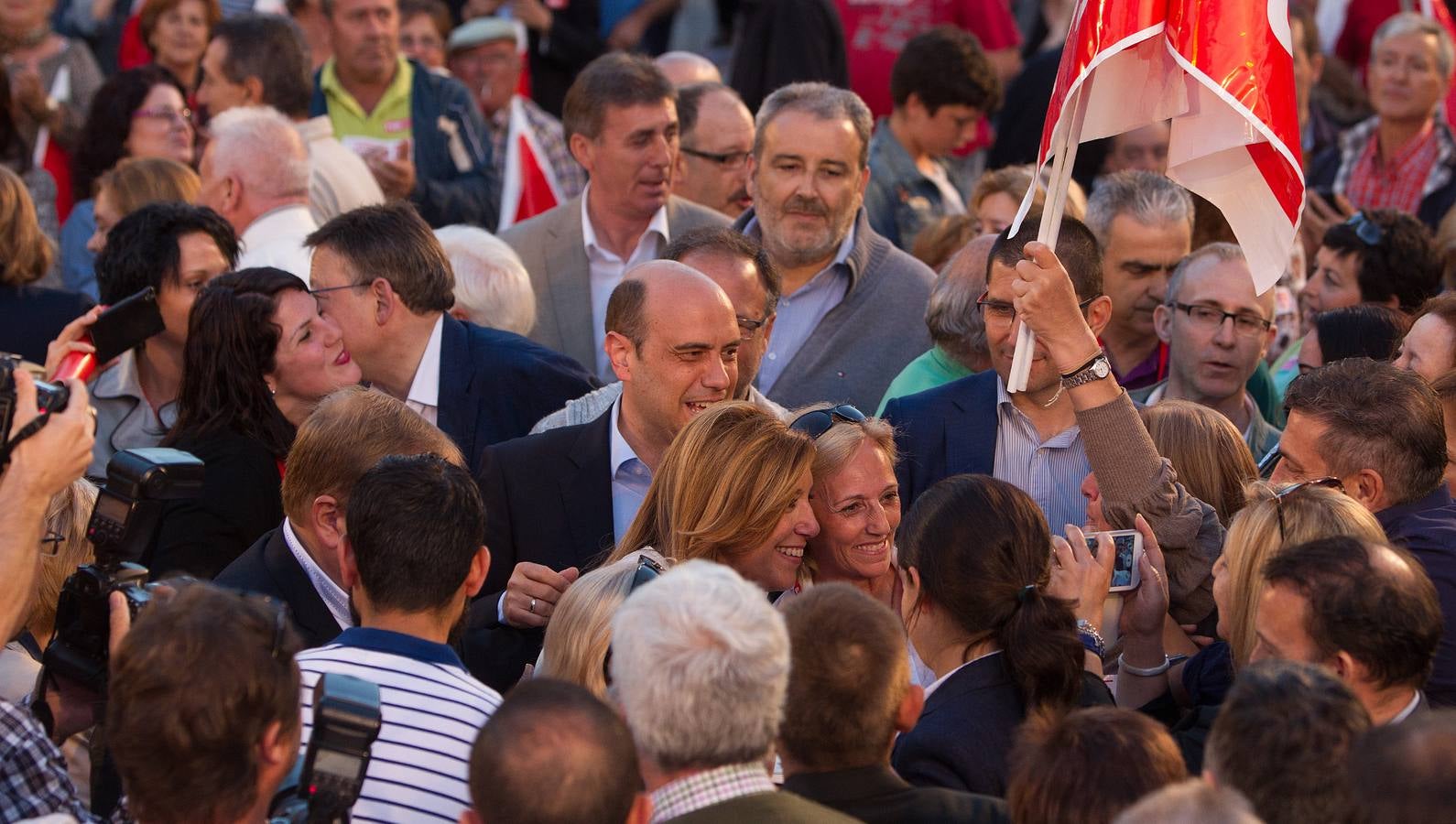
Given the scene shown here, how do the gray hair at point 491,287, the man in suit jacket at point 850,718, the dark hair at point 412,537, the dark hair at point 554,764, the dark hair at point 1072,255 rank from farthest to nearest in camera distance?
the gray hair at point 491,287 < the dark hair at point 1072,255 < the dark hair at point 412,537 < the man in suit jacket at point 850,718 < the dark hair at point 554,764

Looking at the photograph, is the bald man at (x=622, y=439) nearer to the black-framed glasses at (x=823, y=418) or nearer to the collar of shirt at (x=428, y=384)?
the black-framed glasses at (x=823, y=418)

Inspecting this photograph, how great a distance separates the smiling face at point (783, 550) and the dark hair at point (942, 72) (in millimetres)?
4499

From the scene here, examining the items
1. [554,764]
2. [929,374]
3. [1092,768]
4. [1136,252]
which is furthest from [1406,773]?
[1136,252]

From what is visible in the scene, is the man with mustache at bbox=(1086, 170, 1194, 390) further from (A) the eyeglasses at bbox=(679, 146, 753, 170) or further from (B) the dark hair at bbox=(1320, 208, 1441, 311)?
(A) the eyeglasses at bbox=(679, 146, 753, 170)

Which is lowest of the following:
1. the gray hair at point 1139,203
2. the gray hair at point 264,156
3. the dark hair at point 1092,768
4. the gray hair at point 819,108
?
the dark hair at point 1092,768

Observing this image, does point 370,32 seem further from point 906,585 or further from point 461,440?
point 906,585

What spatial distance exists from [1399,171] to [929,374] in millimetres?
4469

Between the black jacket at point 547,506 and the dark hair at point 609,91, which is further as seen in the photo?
the dark hair at point 609,91

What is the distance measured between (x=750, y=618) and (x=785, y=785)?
0.36 metres

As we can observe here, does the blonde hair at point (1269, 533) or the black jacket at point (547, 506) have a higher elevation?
the blonde hair at point (1269, 533)

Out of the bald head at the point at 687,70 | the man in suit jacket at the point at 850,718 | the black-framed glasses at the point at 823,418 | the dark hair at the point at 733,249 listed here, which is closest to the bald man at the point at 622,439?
the black-framed glasses at the point at 823,418

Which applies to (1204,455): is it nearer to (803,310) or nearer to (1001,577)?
(1001,577)

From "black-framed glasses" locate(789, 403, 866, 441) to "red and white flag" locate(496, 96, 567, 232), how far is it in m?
4.19

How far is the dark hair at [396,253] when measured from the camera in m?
6.01
